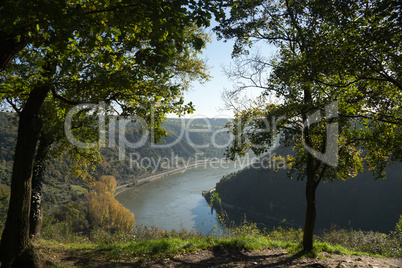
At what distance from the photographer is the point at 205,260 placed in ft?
18.7

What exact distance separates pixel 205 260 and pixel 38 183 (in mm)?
6595

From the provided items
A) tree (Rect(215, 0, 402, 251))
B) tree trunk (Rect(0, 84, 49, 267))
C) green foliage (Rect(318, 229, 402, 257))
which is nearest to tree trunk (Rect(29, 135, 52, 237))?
tree trunk (Rect(0, 84, 49, 267))

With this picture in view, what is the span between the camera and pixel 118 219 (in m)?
46.7

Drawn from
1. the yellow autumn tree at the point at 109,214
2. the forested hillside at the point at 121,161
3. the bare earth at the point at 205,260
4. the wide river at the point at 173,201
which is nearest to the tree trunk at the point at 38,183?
the bare earth at the point at 205,260

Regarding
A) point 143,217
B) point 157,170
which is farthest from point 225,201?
point 157,170

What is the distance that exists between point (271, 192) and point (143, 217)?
3290 cm

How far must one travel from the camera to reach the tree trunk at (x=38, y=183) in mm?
8406

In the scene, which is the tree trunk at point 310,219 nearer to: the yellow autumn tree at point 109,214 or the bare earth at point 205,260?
the bare earth at point 205,260

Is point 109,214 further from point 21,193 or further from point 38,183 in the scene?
point 21,193

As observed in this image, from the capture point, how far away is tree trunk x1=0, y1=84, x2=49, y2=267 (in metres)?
4.43

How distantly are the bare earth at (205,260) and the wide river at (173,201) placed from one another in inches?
1191

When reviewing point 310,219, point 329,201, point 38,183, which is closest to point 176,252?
point 310,219

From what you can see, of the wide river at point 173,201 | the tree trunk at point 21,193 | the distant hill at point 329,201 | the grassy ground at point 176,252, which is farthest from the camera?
the distant hill at point 329,201

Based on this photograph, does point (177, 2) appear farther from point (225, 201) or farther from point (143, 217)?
point (225, 201)
